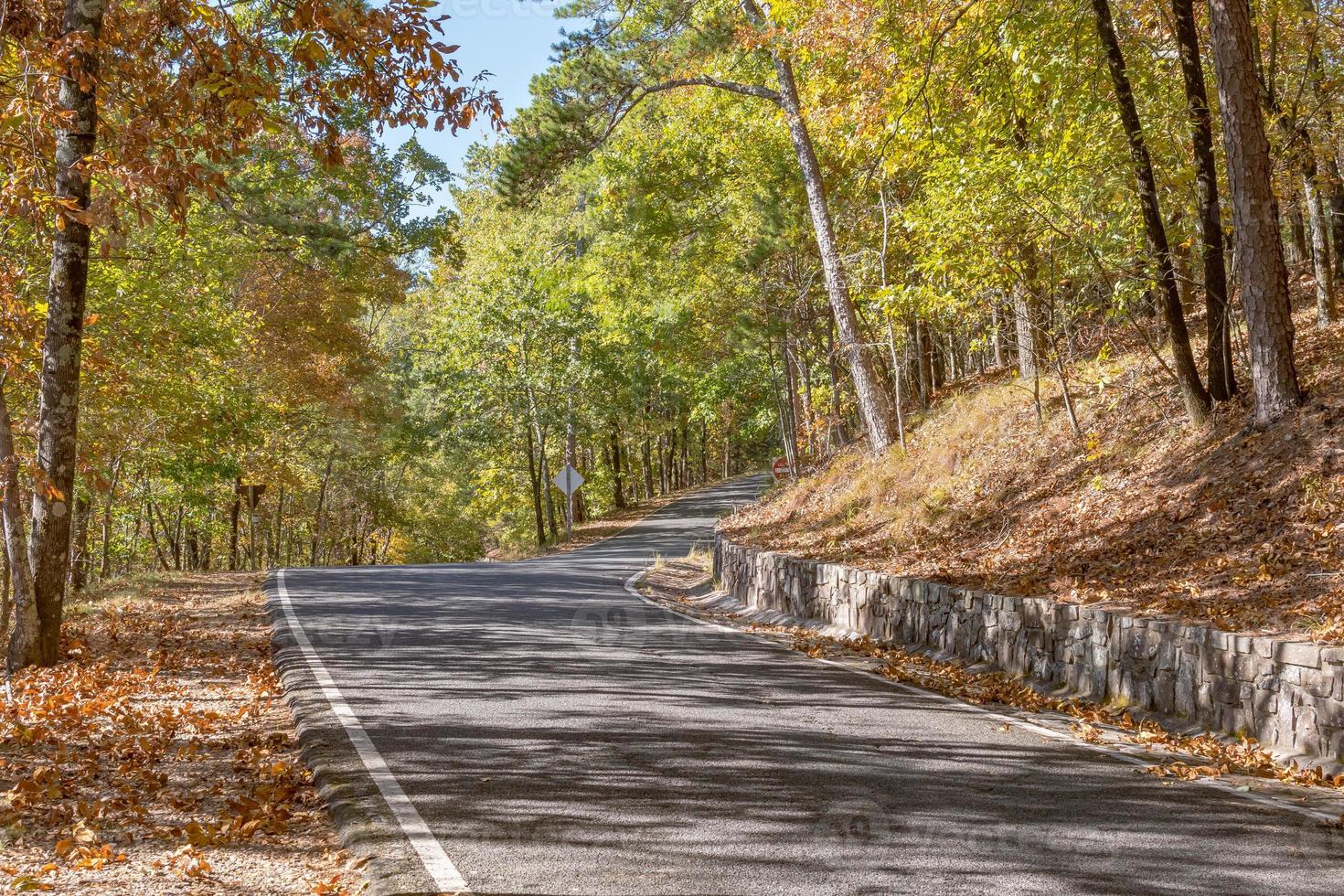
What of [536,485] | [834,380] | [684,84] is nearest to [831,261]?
[684,84]

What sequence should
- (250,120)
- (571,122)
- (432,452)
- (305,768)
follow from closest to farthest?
(305,768)
(250,120)
(571,122)
(432,452)

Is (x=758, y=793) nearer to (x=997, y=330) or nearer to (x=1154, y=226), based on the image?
(x=1154, y=226)

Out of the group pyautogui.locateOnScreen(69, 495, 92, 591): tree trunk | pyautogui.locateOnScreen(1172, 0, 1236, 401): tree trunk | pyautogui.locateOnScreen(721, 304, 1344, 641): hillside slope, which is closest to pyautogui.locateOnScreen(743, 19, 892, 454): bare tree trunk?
pyautogui.locateOnScreen(721, 304, 1344, 641): hillside slope

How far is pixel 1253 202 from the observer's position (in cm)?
984

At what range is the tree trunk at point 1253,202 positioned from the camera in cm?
973

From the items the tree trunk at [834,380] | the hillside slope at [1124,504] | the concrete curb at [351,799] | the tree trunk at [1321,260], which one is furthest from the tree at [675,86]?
A: the concrete curb at [351,799]

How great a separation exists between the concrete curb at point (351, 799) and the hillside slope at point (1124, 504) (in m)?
5.71

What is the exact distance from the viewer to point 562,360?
38.0 m

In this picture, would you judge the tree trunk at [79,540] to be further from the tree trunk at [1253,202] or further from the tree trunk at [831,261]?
the tree trunk at [1253,202]

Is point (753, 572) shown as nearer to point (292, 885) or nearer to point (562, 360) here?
point (292, 885)

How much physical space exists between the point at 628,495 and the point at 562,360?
3820 cm

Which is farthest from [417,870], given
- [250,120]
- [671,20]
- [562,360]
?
[562,360]

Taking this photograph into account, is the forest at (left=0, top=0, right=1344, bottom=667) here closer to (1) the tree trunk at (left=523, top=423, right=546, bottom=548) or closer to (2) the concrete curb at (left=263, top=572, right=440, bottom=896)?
(1) the tree trunk at (left=523, top=423, right=546, bottom=548)

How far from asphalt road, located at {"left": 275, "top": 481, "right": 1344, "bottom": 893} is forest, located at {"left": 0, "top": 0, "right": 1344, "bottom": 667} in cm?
438
